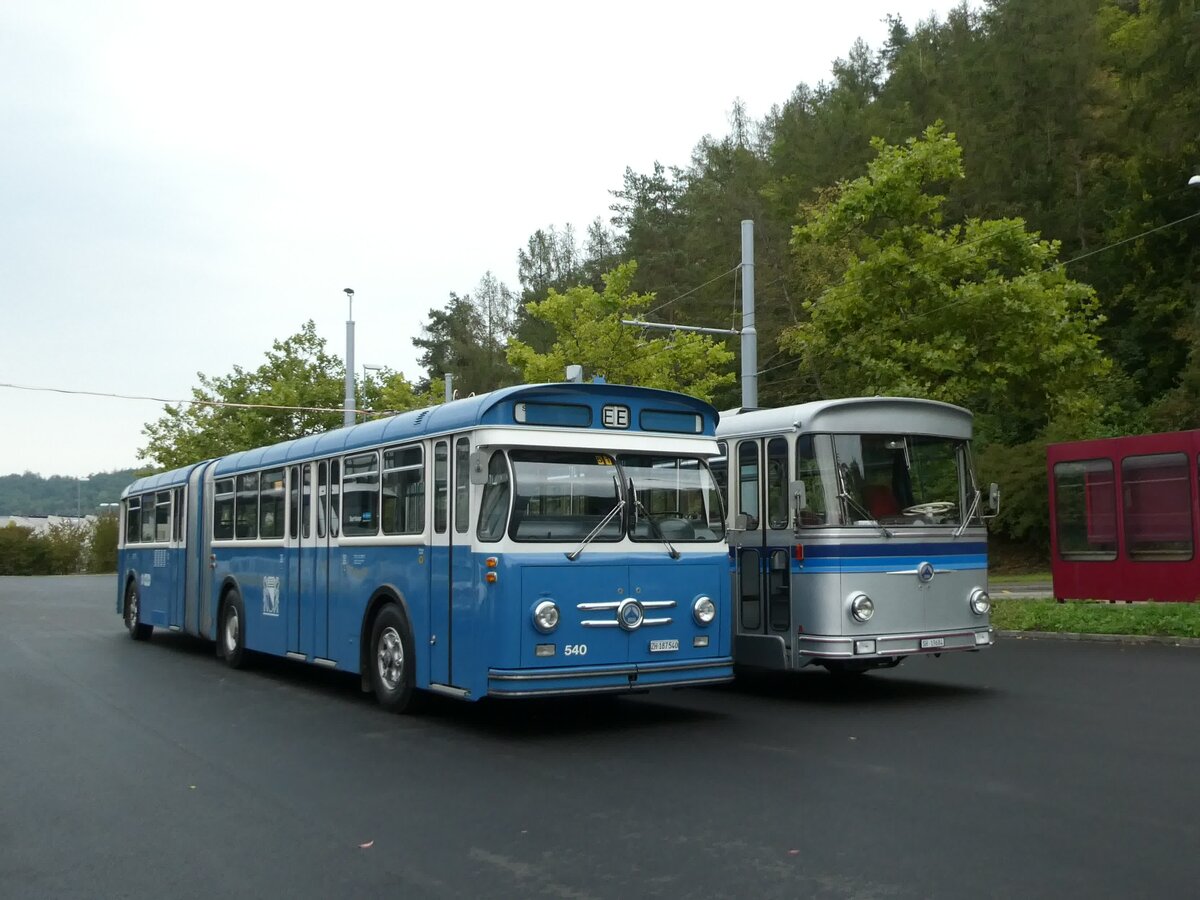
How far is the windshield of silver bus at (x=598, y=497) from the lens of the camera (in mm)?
10655

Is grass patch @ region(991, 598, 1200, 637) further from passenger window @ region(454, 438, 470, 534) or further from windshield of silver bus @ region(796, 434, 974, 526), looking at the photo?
passenger window @ region(454, 438, 470, 534)

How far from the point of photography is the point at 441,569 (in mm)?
11258

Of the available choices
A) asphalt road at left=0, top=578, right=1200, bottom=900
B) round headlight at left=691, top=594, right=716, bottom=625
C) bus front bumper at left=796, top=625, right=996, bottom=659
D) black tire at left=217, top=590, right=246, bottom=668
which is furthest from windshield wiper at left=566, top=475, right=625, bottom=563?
black tire at left=217, top=590, right=246, bottom=668

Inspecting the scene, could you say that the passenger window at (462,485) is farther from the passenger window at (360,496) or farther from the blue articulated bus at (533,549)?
the passenger window at (360,496)

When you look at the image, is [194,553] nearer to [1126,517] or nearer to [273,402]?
[1126,517]

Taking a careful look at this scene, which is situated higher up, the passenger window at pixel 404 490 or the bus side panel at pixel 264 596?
the passenger window at pixel 404 490

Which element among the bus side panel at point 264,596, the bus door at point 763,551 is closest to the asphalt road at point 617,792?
the bus door at point 763,551

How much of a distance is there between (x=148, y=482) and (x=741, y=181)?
41.5 m

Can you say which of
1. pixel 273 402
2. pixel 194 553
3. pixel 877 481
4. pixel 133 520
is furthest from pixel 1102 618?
pixel 273 402

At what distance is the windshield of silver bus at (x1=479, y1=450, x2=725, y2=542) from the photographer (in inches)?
419

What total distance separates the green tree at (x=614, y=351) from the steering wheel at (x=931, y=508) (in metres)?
25.3

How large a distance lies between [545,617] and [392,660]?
2.51 meters

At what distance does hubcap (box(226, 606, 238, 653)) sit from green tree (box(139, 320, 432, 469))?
3748 centimetres

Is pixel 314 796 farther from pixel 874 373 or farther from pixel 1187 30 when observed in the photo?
pixel 1187 30
